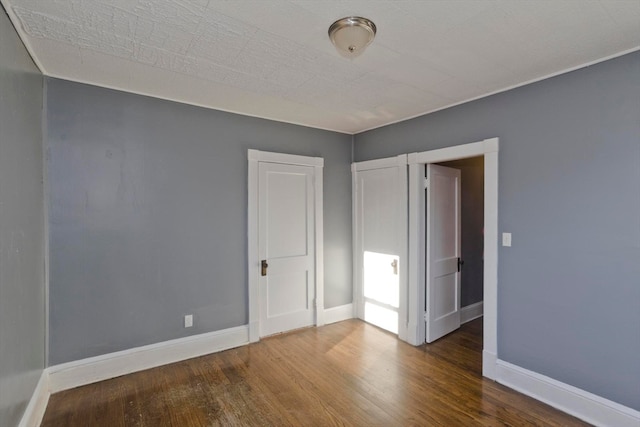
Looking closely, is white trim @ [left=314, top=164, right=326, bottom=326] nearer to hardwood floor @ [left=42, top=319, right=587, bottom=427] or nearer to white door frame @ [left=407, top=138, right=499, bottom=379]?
hardwood floor @ [left=42, top=319, right=587, bottom=427]

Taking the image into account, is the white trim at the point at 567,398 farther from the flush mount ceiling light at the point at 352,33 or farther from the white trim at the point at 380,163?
the flush mount ceiling light at the point at 352,33

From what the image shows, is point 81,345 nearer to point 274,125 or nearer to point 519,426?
point 274,125

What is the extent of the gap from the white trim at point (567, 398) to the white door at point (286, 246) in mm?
2198

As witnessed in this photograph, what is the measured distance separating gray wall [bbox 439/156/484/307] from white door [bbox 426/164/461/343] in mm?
314

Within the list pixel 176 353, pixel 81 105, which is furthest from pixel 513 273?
pixel 81 105

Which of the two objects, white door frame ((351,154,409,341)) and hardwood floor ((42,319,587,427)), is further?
white door frame ((351,154,409,341))

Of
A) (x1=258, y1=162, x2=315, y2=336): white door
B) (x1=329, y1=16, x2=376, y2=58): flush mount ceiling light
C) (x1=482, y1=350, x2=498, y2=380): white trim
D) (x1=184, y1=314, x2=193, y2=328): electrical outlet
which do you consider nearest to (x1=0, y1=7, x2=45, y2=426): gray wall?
(x1=184, y1=314, x2=193, y2=328): electrical outlet

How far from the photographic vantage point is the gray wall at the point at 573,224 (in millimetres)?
2059

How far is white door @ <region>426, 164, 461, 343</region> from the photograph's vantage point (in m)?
3.49

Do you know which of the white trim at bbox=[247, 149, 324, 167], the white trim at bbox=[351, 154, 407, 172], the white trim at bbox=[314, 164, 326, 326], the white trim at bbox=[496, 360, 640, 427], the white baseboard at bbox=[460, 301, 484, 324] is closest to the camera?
the white trim at bbox=[496, 360, 640, 427]

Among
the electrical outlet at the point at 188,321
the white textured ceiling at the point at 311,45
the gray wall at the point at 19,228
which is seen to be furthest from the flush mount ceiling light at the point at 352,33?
the electrical outlet at the point at 188,321

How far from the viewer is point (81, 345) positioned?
2.60 m

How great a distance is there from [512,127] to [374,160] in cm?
161

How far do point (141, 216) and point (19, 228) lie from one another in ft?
3.41
